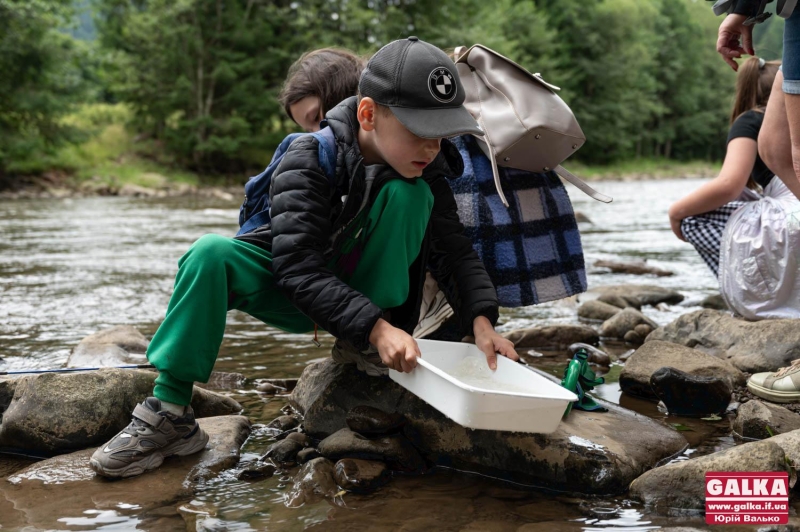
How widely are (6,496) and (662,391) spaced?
1.93 meters

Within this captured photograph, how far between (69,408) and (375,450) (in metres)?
0.92

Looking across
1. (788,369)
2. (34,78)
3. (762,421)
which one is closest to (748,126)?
(788,369)

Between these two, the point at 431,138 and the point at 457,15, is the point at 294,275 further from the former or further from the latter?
the point at 457,15

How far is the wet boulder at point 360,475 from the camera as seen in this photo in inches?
75.6

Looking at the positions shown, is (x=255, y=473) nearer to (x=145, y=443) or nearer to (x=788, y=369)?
(x=145, y=443)

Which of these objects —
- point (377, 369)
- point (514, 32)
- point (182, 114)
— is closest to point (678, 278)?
point (377, 369)

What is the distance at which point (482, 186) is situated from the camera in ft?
8.69

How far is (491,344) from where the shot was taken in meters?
2.10

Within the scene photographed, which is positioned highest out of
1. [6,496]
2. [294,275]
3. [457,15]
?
[457,15]

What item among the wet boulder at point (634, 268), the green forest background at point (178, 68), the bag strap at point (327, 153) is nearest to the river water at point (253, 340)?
the wet boulder at point (634, 268)

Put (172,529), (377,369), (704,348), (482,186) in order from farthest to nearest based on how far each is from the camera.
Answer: (704,348) < (482,186) < (377,369) < (172,529)

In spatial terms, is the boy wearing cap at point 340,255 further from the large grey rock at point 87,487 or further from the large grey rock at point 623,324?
the large grey rock at point 623,324

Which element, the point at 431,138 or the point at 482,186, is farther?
the point at 482,186

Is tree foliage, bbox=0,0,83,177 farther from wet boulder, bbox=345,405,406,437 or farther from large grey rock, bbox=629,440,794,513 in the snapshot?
large grey rock, bbox=629,440,794,513
